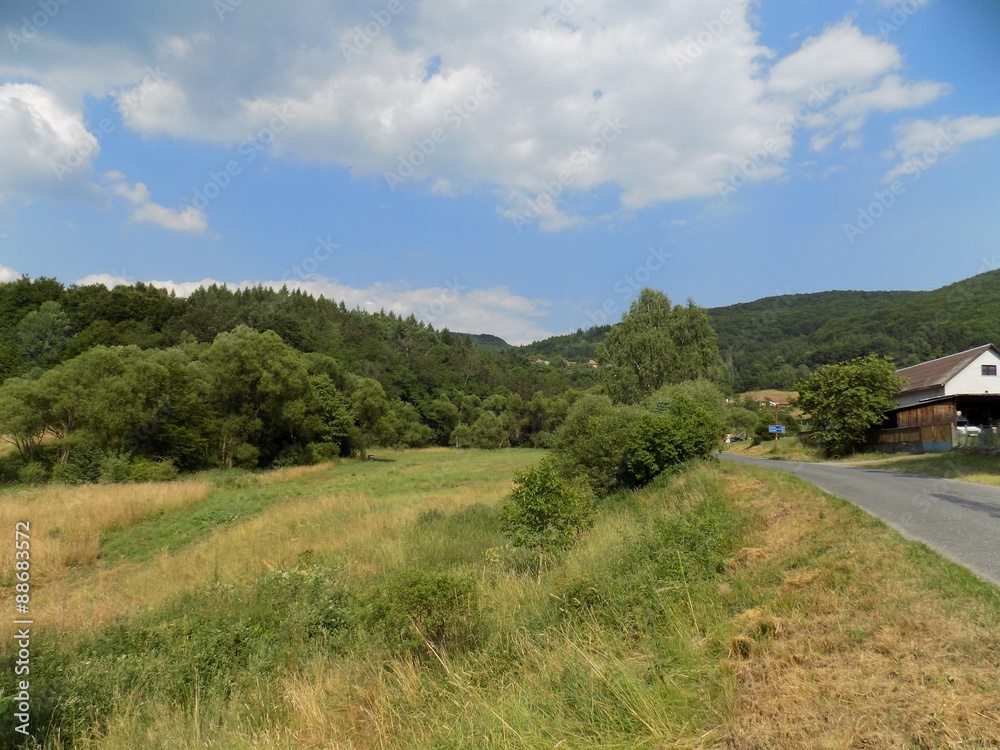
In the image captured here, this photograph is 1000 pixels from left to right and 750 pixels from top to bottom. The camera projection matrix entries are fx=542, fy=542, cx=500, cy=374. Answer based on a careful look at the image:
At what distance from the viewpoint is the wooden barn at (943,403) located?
27.8m

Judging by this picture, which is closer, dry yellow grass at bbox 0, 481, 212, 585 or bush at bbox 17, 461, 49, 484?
dry yellow grass at bbox 0, 481, 212, 585

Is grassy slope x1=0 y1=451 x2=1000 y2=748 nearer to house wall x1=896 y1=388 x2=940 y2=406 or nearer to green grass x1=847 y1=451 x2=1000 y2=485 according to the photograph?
green grass x1=847 y1=451 x2=1000 y2=485

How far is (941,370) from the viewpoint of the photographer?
35.6 metres

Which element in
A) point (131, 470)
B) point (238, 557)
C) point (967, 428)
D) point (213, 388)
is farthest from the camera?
point (213, 388)

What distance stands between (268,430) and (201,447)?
22.7ft

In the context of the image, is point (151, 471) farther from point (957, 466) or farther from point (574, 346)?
point (574, 346)

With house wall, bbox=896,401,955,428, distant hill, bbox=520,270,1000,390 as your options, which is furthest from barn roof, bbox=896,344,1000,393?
distant hill, bbox=520,270,1000,390

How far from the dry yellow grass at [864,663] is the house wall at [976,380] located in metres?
36.1

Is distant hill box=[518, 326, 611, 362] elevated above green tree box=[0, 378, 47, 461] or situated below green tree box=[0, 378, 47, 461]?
above

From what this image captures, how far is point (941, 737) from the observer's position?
3.05 meters

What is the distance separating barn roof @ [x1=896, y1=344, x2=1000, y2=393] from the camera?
112ft

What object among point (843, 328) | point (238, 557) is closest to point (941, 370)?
point (238, 557)

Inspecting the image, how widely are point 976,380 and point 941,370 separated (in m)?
1.84

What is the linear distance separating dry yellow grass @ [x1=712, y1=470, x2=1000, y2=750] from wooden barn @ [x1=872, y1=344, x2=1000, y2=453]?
27.2 m
